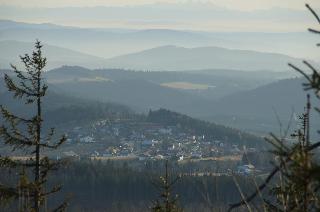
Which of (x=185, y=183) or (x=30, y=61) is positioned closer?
(x=30, y=61)

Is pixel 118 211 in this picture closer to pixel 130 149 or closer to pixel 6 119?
pixel 130 149

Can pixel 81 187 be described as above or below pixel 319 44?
below

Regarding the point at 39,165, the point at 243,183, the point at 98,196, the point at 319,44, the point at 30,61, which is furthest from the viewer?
the point at 98,196

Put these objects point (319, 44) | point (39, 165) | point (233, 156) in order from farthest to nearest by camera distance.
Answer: point (233, 156)
point (39, 165)
point (319, 44)

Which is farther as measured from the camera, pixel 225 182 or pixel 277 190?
pixel 225 182

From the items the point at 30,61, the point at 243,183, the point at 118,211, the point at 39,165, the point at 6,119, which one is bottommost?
the point at 118,211

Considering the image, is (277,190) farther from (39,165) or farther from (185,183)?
(185,183)

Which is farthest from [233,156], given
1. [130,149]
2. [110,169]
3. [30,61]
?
[30,61]

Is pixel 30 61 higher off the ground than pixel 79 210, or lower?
higher

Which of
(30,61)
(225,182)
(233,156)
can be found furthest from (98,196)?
(30,61)
